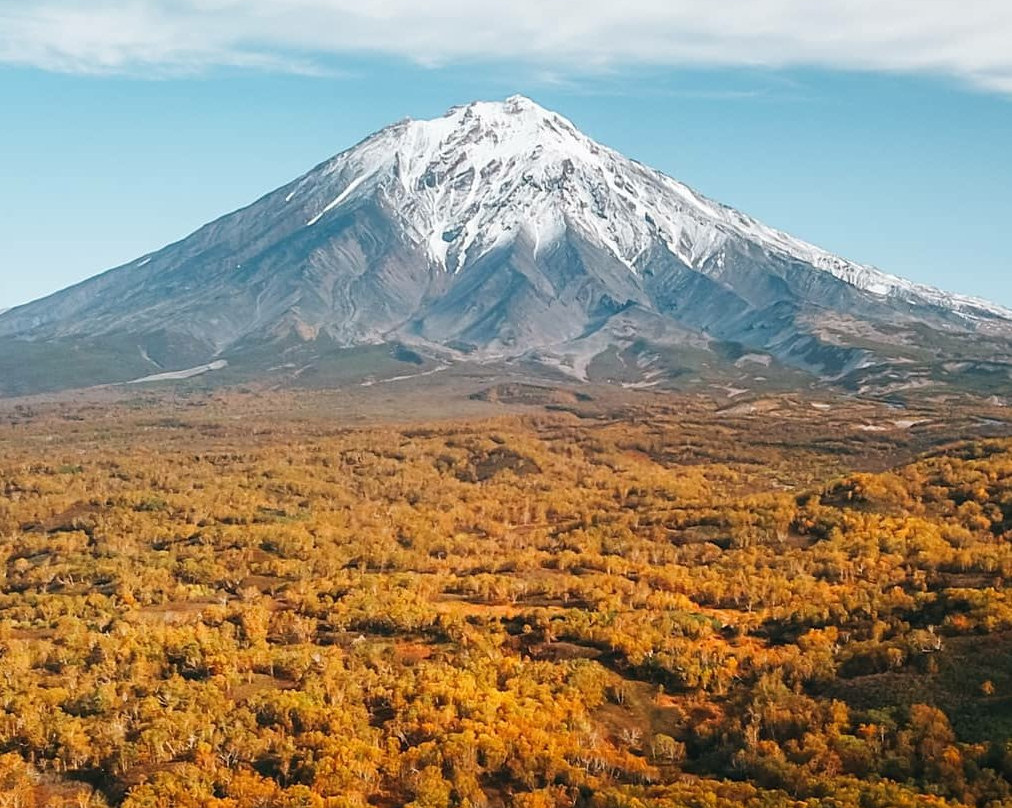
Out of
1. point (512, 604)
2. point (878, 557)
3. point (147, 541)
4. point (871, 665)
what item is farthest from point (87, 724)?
point (878, 557)

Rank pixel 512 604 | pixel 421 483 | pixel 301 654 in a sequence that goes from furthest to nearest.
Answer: pixel 421 483 → pixel 512 604 → pixel 301 654

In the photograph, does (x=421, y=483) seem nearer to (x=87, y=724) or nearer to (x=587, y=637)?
(x=587, y=637)

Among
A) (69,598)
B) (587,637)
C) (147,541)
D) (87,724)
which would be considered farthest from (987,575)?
(147,541)

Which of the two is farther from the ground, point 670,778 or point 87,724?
point 87,724

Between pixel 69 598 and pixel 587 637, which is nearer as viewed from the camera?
pixel 587 637

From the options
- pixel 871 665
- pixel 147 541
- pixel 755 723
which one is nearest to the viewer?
pixel 755 723

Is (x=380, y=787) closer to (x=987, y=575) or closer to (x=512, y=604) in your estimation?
(x=512, y=604)
